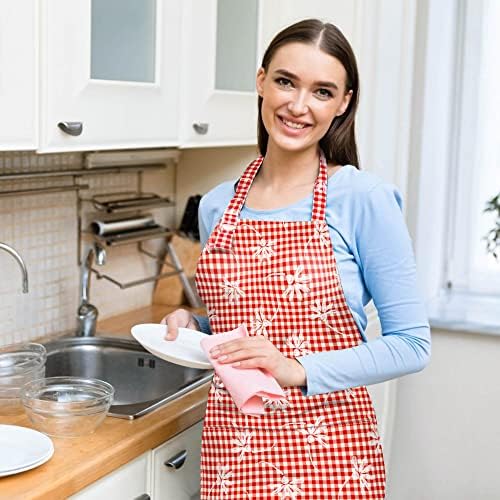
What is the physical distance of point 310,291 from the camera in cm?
157

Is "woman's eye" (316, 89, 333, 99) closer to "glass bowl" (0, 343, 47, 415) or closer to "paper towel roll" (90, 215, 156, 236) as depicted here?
"glass bowl" (0, 343, 47, 415)

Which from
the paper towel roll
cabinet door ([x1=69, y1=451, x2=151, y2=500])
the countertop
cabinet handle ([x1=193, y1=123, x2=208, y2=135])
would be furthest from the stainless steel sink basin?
cabinet handle ([x1=193, y1=123, x2=208, y2=135])

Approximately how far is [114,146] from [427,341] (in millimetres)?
708

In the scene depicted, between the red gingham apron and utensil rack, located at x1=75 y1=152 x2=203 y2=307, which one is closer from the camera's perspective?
the red gingham apron

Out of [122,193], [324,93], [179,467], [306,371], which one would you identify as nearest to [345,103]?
[324,93]

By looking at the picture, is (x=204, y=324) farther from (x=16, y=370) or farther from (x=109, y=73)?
(x=109, y=73)

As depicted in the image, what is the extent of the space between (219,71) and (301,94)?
0.68m

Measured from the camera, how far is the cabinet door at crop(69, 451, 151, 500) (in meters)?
1.49

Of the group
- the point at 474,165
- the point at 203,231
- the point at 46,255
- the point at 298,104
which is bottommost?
the point at 46,255

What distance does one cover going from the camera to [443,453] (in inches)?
108

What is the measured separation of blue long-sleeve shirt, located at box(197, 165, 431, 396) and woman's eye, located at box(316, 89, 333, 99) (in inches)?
5.4

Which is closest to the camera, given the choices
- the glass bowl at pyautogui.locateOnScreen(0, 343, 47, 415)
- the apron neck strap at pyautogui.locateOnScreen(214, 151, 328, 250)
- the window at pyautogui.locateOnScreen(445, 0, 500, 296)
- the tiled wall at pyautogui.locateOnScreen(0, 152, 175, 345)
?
the apron neck strap at pyautogui.locateOnScreen(214, 151, 328, 250)

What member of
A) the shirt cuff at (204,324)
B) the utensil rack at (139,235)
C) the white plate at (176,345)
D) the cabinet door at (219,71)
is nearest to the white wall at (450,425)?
the utensil rack at (139,235)

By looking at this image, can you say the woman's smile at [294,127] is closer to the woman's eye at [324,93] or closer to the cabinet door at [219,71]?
the woman's eye at [324,93]
